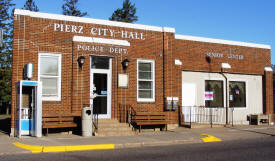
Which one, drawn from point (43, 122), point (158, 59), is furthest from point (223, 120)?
point (43, 122)

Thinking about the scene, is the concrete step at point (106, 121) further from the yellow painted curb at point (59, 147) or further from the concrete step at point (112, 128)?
the yellow painted curb at point (59, 147)

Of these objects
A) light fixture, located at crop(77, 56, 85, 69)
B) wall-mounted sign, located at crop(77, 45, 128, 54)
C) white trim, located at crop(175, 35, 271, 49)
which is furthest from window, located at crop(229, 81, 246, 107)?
light fixture, located at crop(77, 56, 85, 69)

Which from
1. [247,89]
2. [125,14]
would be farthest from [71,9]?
[247,89]

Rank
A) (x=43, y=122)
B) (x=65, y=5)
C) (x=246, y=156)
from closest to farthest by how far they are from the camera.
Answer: (x=246, y=156)
(x=43, y=122)
(x=65, y=5)

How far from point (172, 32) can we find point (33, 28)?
6960 millimetres

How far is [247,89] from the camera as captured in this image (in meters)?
20.3

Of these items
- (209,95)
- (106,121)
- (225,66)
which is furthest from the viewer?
(225,66)

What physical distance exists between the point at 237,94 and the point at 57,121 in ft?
37.3

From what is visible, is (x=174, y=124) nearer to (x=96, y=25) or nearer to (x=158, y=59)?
(x=158, y=59)

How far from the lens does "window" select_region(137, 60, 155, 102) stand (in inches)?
635

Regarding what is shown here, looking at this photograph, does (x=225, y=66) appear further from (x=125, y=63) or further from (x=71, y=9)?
(x=71, y=9)

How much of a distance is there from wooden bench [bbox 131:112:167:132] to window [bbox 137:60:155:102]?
1.00 metres

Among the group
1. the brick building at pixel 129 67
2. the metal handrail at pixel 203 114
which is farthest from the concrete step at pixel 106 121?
the metal handrail at pixel 203 114

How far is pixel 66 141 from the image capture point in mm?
11625
